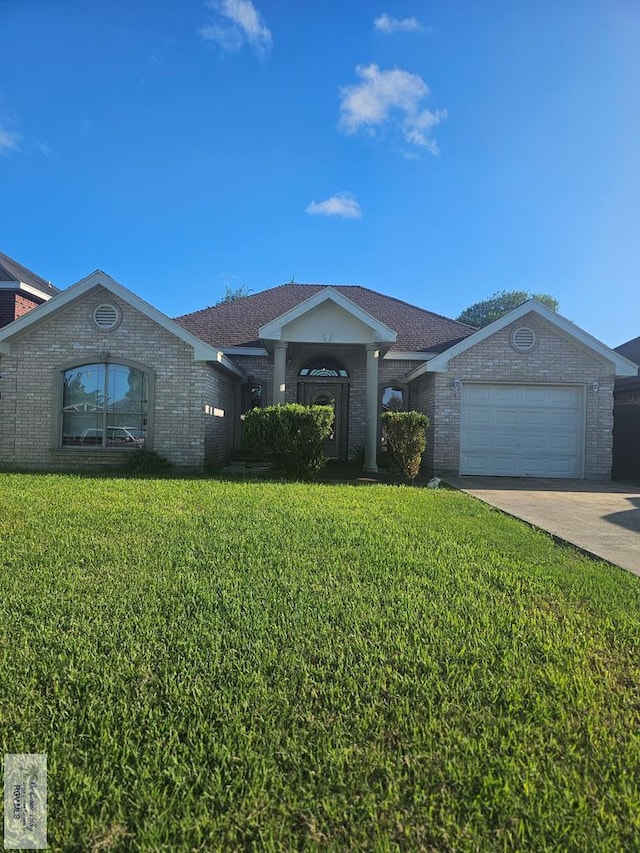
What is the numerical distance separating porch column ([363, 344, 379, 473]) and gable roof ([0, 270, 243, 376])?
4.29m

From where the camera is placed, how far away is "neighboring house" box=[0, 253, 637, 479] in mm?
11719

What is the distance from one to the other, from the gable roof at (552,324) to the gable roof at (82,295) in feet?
19.7

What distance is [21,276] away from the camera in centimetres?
1644

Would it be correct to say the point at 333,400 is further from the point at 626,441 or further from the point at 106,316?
the point at 626,441

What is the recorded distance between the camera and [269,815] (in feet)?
5.83

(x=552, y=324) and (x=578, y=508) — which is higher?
(x=552, y=324)

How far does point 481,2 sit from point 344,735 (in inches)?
438

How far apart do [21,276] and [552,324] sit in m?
17.2

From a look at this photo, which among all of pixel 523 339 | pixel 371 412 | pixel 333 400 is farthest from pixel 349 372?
pixel 523 339

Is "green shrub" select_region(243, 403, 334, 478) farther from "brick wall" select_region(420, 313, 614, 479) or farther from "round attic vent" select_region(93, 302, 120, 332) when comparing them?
"round attic vent" select_region(93, 302, 120, 332)

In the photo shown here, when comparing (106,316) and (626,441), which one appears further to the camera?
(626,441)

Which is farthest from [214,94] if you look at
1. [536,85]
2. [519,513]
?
[519,513]

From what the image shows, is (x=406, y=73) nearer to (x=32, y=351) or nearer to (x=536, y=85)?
(x=536, y=85)

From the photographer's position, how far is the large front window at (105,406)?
38.8ft
